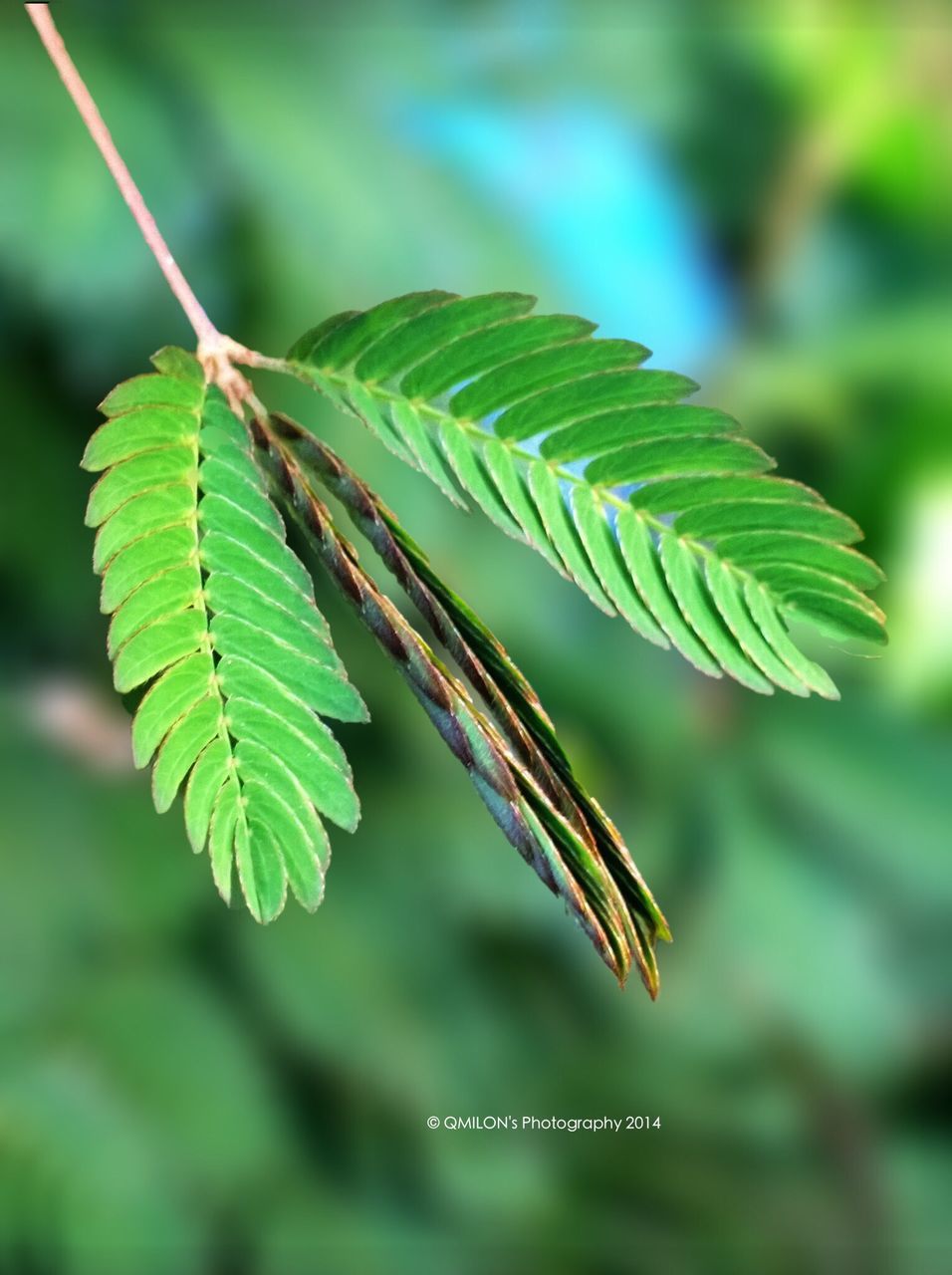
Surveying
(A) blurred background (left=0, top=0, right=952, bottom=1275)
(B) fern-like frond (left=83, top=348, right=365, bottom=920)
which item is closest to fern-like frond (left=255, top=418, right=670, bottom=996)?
(B) fern-like frond (left=83, top=348, right=365, bottom=920)

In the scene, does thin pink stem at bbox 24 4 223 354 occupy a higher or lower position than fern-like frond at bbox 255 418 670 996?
higher

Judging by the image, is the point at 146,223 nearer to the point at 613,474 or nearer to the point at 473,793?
the point at 613,474

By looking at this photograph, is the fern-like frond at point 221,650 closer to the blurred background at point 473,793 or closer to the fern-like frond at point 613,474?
Answer: the fern-like frond at point 613,474

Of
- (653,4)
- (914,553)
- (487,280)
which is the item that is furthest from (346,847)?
(653,4)

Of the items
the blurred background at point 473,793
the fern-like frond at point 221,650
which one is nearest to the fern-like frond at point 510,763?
the fern-like frond at point 221,650

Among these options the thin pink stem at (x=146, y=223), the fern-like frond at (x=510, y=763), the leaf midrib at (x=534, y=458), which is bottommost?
the fern-like frond at (x=510, y=763)

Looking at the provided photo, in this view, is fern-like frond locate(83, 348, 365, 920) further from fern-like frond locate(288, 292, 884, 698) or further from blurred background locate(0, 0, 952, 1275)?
blurred background locate(0, 0, 952, 1275)

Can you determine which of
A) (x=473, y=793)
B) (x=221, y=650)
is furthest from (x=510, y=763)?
(x=473, y=793)

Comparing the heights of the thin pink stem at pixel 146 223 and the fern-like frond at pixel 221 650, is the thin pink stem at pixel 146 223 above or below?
above
